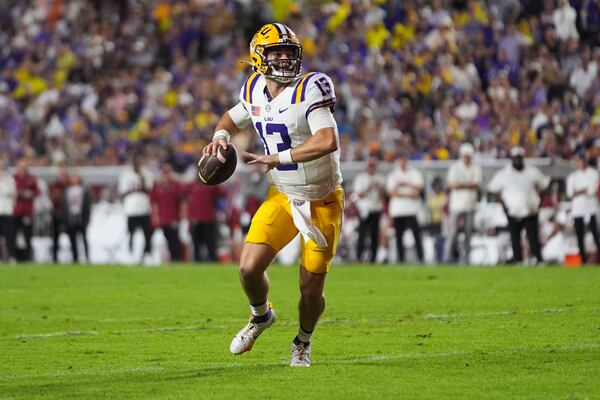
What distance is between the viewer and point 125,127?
25094 millimetres

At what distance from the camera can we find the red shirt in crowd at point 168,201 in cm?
2044

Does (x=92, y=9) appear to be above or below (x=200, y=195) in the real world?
above

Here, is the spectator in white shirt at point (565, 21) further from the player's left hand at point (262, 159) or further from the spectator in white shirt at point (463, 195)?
the player's left hand at point (262, 159)

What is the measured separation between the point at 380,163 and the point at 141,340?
11096mm

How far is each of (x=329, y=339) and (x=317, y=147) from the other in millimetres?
2209

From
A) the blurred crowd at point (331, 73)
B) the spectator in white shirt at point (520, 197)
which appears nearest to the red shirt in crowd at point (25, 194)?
the blurred crowd at point (331, 73)

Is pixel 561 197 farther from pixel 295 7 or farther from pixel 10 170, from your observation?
pixel 10 170

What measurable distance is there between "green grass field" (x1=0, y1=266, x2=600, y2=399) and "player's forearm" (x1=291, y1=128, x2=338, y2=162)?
1.29m

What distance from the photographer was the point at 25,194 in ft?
68.8

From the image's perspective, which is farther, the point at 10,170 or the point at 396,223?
the point at 10,170

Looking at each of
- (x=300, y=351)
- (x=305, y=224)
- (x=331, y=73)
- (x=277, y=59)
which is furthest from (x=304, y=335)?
(x=331, y=73)

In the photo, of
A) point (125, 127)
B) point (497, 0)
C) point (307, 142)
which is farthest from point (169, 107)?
point (307, 142)

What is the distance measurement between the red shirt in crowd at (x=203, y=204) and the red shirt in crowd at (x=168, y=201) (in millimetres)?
324

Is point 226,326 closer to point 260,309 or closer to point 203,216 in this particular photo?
point 260,309
